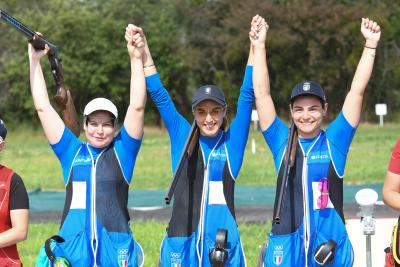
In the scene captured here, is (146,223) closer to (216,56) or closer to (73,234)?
(73,234)

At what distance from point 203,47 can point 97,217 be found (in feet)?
164

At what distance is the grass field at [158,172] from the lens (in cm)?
1191

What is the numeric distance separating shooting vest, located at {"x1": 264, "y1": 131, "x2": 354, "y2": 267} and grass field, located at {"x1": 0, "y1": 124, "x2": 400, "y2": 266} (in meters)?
4.17

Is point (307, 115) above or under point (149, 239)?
above

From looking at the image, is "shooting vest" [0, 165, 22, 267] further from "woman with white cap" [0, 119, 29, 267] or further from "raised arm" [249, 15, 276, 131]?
"raised arm" [249, 15, 276, 131]

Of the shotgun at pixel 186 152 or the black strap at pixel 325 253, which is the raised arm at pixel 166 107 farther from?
the black strap at pixel 325 253

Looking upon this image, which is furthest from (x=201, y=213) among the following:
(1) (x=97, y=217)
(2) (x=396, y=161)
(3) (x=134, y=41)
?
(2) (x=396, y=161)

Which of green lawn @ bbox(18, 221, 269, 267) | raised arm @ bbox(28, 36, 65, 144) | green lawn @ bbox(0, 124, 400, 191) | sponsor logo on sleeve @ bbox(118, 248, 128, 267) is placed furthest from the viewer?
green lawn @ bbox(0, 124, 400, 191)

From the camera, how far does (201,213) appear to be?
6121mm

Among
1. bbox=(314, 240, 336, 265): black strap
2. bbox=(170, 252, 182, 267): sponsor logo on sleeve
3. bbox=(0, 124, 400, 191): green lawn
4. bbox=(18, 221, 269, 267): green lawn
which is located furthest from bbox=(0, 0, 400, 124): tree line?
bbox=(314, 240, 336, 265): black strap

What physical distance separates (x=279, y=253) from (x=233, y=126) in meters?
0.96

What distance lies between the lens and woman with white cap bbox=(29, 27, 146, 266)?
232 inches

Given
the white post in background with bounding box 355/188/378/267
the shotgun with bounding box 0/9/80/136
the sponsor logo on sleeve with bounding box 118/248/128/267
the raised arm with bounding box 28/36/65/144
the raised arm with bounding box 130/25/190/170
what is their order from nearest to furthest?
1. the sponsor logo on sleeve with bounding box 118/248/128/267
2. the raised arm with bounding box 28/36/65/144
3. the raised arm with bounding box 130/25/190/170
4. the shotgun with bounding box 0/9/80/136
5. the white post in background with bounding box 355/188/378/267

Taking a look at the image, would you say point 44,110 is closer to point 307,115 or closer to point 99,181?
point 99,181
